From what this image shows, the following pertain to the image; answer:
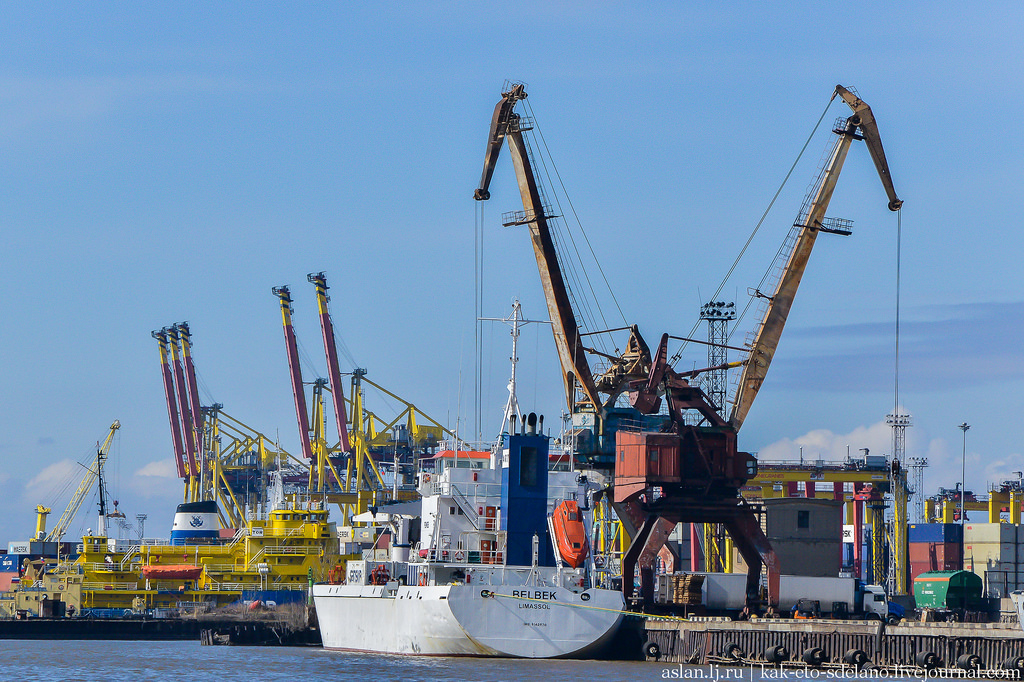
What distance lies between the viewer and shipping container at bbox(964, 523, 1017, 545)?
111000mm

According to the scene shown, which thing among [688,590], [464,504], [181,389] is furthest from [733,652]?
[181,389]

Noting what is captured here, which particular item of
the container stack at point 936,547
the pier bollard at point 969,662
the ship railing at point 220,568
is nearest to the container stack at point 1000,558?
the container stack at point 936,547

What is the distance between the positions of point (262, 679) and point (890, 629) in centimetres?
2184

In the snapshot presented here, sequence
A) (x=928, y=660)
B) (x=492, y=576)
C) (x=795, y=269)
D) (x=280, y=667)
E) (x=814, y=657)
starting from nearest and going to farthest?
(x=928, y=660), (x=814, y=657), (x=492, y=576), (x=280, y=667), (x=795, y=269)

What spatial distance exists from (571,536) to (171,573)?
140ft

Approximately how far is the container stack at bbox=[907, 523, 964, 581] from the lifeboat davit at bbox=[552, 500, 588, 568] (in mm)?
64187

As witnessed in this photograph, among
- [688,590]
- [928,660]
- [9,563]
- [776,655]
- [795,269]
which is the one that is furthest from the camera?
[9,563]

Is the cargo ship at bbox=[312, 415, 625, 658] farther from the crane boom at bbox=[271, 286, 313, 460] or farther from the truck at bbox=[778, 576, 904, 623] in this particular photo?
the crane boom at bbox=[271, 286, 313, 460]

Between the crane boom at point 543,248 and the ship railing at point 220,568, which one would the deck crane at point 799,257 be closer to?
the crane boom at point 543,248

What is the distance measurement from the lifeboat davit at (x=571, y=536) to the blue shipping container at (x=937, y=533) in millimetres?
65434

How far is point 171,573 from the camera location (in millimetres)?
92312

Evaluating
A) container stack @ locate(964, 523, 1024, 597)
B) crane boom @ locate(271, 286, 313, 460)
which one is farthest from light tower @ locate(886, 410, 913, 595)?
crane boom @ locate(271, 286, 313, 460)

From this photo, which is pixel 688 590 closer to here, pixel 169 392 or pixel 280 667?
pixel 280 667

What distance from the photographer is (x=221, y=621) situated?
84.1 m
